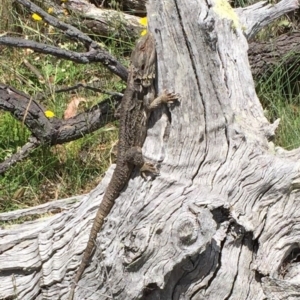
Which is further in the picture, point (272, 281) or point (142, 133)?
point (142, 133)

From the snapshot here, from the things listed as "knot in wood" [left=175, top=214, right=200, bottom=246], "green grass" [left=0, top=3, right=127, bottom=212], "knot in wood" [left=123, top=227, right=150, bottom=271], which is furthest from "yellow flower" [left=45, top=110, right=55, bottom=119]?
"knot in wood" [left=175, top=214, right=200, bottom=246]

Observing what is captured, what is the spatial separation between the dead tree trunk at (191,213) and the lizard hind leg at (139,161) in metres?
0.06

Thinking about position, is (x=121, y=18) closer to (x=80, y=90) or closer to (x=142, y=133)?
(x=80, y=90)

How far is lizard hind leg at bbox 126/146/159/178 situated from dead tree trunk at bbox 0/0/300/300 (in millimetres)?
57

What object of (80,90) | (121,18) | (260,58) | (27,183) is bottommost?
(27,183)

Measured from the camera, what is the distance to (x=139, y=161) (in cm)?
337

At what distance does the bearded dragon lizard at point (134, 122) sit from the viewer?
335 centimetres

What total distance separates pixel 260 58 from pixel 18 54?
7.48 ft

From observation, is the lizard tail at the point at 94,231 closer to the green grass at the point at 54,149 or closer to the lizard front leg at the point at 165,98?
the lizard front leg at the point at 165,98

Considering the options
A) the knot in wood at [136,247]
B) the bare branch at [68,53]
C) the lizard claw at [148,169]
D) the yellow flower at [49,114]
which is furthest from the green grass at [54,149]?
the knot in wood at [136,247]

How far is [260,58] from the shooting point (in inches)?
209

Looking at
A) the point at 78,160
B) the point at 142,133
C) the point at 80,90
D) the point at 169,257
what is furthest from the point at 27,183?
the point at 169,257

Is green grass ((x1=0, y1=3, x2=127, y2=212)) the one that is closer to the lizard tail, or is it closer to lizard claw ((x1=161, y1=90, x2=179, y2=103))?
the lizard tail

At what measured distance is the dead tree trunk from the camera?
3104 mm
